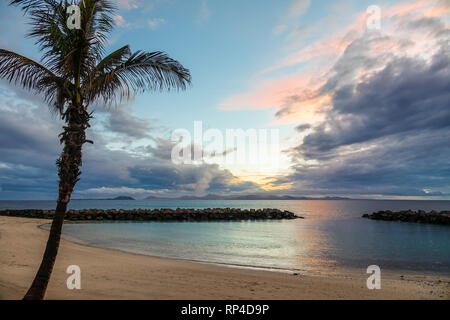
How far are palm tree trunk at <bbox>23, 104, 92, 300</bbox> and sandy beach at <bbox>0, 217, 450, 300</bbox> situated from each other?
1.21m

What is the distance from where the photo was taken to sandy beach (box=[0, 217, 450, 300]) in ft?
24.9

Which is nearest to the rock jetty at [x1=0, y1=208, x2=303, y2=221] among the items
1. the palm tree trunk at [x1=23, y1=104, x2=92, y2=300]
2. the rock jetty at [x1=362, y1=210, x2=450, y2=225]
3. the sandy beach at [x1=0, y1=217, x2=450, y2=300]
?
the rock jetty at [x1=362, y1=210, x2=450, y2=225]

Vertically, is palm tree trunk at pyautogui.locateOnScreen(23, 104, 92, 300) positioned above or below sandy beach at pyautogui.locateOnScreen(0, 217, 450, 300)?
above

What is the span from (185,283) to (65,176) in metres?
5.34

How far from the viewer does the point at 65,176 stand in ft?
18.6

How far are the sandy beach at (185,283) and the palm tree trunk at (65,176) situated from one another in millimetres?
1206

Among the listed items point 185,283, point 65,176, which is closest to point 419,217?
point 185,283

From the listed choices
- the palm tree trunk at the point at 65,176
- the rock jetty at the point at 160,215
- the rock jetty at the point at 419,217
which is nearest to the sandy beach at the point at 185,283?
the palm tree trunk at the point at 65,176

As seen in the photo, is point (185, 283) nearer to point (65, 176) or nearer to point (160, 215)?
point (65, 176)

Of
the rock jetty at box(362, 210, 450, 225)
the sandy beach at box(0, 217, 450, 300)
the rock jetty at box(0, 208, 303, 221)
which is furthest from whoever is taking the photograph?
the rock jetty at box(0, 208, 303, 221)

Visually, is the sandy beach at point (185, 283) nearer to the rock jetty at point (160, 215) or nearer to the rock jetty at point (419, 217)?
the rock jetty at point (160, 215)

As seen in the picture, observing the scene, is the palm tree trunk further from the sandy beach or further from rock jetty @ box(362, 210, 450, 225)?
rock jetty @ box(362, 210, 450, 225)

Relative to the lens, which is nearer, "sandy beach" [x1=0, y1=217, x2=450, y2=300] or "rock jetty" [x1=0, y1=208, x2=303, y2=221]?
"sandy beach" [x1=0, y1=217, x2=450, y2=300]
